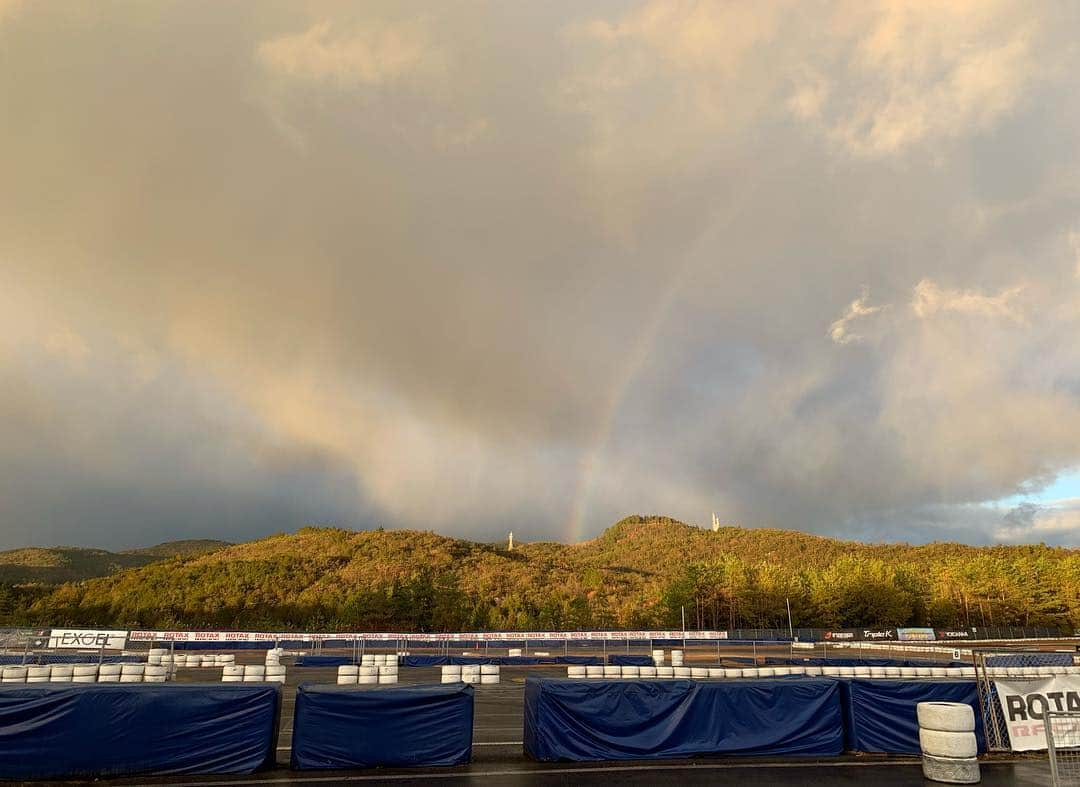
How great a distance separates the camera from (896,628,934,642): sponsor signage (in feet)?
271

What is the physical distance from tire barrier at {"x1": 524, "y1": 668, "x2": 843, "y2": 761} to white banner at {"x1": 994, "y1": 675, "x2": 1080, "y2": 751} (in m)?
4.66

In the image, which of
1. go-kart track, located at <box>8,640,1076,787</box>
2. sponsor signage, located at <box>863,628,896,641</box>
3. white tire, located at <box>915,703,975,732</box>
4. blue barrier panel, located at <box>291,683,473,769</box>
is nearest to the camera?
go-kart track, located at <box>8,640,1076,787</box>

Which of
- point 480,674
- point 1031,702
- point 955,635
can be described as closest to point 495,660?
point 480,674

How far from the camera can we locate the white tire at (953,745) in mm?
13867

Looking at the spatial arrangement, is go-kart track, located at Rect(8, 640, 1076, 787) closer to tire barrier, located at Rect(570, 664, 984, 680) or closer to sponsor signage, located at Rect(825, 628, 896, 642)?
tire barrier, located at Rect(570, 664, 984, 680)

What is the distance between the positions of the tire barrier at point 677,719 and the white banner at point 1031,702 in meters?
4.66

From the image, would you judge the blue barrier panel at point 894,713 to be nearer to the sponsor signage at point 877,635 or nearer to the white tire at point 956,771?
the white tire at point 956,771

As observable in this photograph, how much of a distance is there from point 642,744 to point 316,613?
354 ft

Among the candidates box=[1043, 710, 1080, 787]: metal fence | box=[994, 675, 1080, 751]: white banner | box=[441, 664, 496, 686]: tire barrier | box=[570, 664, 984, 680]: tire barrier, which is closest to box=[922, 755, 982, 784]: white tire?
box=[1043, 710, 1080, 787]: metal fence

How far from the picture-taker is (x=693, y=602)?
376 feet

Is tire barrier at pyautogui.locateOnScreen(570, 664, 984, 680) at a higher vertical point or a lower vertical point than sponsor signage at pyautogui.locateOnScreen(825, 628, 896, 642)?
lower

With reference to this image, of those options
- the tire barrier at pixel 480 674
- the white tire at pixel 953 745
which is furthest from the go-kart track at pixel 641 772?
the tire barrier at pixel 480 674

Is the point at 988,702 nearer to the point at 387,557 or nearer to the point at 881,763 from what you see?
the point at 881,763

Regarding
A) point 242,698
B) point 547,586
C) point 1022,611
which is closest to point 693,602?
point 547,586
